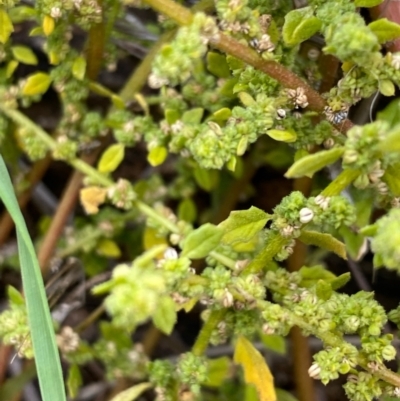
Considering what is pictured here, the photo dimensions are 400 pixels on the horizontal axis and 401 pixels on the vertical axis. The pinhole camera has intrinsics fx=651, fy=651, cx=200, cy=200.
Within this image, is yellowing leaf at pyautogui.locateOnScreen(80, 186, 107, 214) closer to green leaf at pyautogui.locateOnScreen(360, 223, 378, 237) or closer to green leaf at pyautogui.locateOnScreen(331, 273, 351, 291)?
green leaf at pyautogui.locateOnScreen(331, 273, 351, 291)

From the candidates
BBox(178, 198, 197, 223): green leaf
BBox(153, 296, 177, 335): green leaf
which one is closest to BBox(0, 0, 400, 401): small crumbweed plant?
BBox(153, 296, 177, 335): green leaf

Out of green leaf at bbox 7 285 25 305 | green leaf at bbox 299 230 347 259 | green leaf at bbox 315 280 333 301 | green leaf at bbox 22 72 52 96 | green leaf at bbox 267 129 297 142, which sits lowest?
green leaf at bbox 315 280 333 301

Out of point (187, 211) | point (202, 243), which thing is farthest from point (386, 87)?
point (187, 211)

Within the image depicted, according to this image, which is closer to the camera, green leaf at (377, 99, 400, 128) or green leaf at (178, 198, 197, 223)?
green leaf at (377, 99, 400, 128)

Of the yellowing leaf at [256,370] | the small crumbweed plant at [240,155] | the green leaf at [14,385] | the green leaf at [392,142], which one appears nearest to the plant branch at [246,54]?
the small crumbweed plant at [240,155]

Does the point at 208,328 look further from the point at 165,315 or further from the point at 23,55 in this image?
the point at 23,55

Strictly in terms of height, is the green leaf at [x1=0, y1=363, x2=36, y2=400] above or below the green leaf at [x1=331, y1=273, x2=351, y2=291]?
below

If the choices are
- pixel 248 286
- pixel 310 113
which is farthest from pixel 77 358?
pixel 310 113
